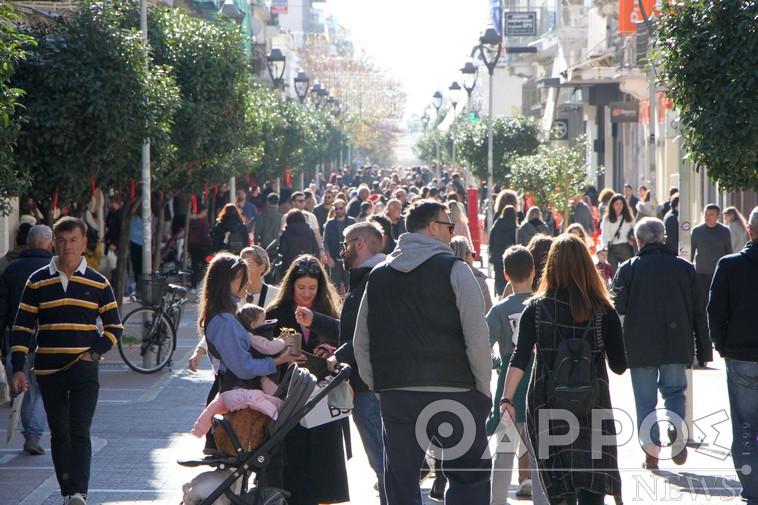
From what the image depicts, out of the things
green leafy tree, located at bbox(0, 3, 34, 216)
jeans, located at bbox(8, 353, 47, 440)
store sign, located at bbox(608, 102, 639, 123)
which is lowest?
jeans, located at bbox(8, 353, 47, 440)

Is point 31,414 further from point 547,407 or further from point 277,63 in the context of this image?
→ point 277,63

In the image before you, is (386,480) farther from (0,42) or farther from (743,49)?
(743,49)

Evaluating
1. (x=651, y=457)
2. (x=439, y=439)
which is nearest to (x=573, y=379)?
(x=439, y=439)

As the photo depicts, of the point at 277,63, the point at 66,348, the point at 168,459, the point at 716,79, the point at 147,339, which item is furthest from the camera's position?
the point at 277,63

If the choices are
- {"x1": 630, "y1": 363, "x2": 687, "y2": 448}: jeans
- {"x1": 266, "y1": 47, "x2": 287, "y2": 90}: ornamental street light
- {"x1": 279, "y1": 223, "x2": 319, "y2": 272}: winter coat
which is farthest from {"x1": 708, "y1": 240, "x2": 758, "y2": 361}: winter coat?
{"x1": 266, "y1": 47, "x2": 287, "y2": 90}: ornamental street light

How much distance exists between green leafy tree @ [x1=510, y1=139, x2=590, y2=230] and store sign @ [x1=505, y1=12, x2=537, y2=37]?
117 feet

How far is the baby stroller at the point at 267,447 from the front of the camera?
5.99 m

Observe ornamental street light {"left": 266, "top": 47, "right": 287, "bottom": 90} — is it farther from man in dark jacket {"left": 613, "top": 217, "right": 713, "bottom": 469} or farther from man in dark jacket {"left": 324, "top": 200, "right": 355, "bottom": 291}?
man in dark jacket {"left": 613, "top": 217, "right": 713, "bottom": 469}

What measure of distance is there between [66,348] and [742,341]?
407 cm

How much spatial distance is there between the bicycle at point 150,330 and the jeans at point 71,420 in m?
5.90

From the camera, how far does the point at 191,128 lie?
1728 centimetres

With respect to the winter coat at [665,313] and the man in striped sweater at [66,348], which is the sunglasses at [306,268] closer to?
the man in striped sweater at [66,348]

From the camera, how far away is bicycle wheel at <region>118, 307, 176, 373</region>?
43.7 ft

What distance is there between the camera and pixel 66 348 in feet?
23.9
